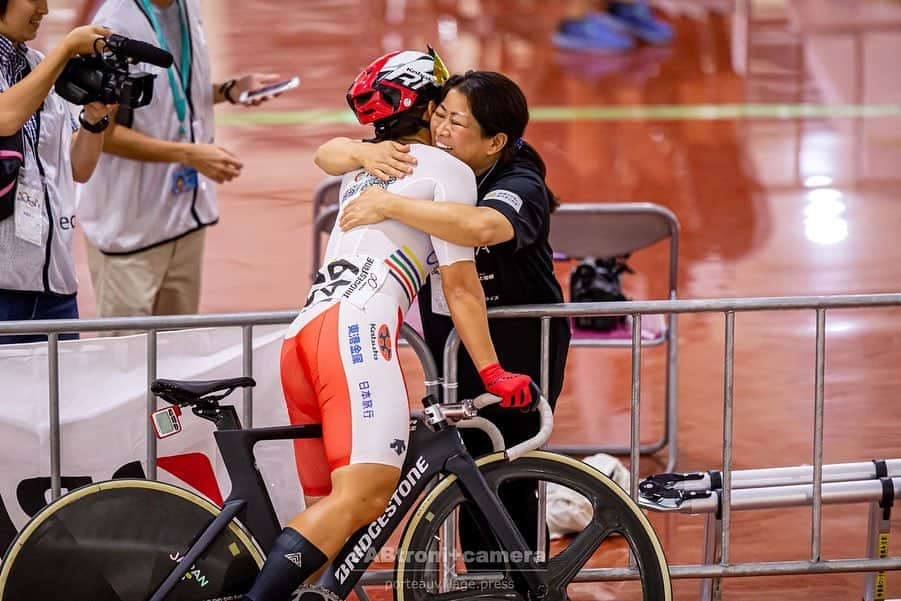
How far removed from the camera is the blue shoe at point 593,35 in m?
14.8

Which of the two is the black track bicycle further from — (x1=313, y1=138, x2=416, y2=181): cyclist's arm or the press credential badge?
the press credential badge

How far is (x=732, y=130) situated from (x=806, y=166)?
111 cm

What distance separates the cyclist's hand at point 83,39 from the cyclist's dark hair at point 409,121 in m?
1.10

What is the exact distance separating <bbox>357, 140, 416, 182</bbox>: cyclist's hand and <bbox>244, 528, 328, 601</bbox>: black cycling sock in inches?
38.6

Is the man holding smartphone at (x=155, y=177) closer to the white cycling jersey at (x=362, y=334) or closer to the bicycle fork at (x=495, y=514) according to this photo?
the white cycling jersey at (x=362, y=334)

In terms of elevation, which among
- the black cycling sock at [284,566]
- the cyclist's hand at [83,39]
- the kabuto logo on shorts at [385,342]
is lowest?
the black cycling sock at [284,566]

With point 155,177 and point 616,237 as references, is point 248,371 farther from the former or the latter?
point 616,237

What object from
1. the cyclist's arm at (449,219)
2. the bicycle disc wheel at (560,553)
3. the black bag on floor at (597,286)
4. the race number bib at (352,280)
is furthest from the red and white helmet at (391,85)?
the black bag on floor at (597,286)

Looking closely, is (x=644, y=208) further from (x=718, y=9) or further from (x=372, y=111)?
(x=718, y=9)

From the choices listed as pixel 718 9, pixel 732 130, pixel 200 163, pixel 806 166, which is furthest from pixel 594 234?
pixel 718 9

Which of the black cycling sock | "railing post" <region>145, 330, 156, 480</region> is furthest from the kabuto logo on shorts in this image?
"railing post" <region>145, 330, 156, 480</region>

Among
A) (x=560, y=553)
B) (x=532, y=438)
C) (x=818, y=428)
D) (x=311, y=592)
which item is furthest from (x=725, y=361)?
(x=311, y=592)

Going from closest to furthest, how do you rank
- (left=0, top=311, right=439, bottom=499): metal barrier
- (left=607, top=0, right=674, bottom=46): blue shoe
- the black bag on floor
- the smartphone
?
(left=0, top=311, right=439, bottom=499): metal barrier < the smartphone < the black bag on floor < (left=607, top=0, right=674, bottom=46): blue shoe

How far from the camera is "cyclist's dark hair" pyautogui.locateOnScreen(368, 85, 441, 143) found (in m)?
3.81
